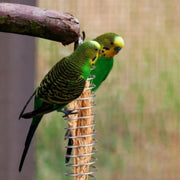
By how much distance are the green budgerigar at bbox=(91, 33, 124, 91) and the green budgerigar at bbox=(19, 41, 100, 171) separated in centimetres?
16

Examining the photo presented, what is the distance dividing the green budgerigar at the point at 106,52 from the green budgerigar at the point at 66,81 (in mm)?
82

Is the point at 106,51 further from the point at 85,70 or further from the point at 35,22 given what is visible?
the point at 35,22

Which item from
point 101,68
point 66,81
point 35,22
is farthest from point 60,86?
point 101,68

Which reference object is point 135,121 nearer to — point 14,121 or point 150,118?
point 150,118

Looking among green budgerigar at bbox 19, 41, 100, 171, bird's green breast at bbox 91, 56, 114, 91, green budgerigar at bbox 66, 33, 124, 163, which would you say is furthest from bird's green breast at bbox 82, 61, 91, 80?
bird's green breast at bbox 91, 56, 114, 91

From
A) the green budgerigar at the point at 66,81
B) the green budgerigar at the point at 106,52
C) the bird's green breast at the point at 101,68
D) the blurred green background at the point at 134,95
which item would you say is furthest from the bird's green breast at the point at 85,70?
the blurred green background at the point at 134,95

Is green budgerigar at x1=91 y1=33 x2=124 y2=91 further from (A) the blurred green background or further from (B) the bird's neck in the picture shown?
(A) the blurred green background

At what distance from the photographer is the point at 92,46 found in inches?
49.8

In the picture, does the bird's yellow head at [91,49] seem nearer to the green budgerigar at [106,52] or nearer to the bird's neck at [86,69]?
the bird's neck at [86,69]

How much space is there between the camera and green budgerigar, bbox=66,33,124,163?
4.87 feet

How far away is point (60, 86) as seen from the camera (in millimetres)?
1318

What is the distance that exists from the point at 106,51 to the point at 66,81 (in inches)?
10.9

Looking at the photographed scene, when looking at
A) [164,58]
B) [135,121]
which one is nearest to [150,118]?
[135,121]

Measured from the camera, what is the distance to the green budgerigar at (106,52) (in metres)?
1.48
